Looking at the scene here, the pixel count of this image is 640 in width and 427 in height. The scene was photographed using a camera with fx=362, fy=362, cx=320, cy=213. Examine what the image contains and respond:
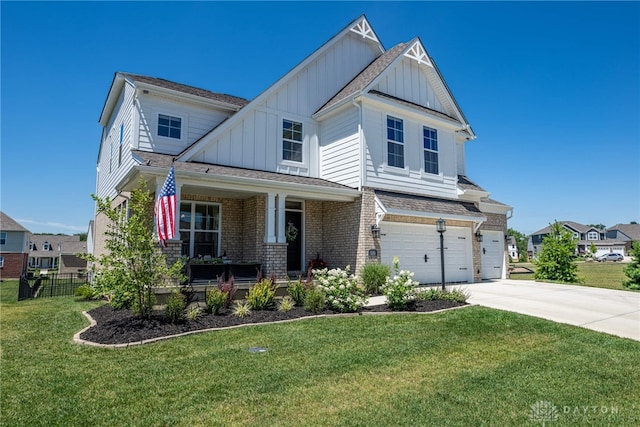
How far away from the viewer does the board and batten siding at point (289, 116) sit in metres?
Answer: 12.6

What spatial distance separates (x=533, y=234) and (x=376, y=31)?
79852mm

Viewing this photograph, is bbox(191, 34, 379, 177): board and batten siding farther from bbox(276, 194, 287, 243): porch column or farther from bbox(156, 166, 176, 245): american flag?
bbox(156, 166, 176, 245): american flag

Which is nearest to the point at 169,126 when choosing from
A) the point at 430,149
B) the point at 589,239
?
the point at 430,149

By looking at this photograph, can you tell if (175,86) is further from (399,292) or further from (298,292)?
(399,292)

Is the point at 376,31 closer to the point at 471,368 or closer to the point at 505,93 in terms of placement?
the point at 505,93

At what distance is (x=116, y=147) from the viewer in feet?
50.6

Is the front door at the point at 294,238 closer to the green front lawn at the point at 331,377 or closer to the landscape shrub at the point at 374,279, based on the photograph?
the landscape shrub at the point at 374,279

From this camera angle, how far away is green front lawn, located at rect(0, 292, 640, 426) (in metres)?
3.68

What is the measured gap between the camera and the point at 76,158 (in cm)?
1980

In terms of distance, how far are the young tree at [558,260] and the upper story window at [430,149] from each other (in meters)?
6.89

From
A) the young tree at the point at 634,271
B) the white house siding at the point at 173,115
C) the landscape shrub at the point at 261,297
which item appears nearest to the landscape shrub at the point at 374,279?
the landscape shrub at the point at 261,297

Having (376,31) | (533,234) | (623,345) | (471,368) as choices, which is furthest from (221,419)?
(533,234)

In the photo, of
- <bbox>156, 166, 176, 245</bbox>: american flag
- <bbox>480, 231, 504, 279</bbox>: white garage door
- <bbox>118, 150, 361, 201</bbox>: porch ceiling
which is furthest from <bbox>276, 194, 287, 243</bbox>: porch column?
<bbox>480, 231, 504, 279</bbox>: white garage door

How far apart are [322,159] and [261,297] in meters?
7.41
